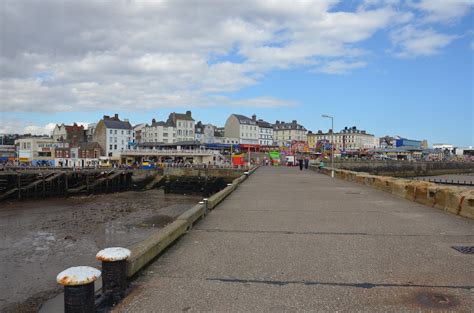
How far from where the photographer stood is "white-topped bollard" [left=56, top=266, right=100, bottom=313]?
12.1 feet

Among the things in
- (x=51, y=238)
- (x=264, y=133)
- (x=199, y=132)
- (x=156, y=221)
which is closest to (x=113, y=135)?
(x=199, y=132)

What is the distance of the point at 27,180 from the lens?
39.5 metres

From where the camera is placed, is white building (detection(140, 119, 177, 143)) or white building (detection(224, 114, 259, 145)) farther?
white building (detection(224, 114, 259, 145))

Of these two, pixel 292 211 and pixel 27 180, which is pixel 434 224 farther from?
pixel 27 180

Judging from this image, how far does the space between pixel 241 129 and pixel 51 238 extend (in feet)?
357

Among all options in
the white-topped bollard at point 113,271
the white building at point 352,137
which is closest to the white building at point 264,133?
the white building at point 352,137

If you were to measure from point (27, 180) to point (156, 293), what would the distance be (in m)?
40.5

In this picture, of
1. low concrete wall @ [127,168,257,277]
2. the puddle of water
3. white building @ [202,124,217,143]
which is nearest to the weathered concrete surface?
low concrete wall @ [127,168,257,277]

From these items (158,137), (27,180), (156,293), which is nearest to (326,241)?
(156,293)

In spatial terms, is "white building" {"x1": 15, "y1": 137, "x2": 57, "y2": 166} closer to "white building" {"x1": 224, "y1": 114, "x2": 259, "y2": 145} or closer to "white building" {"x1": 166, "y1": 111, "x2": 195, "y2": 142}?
"white building" {"x1": 166, "y1": 111, "x2": 195, "y2": 142}

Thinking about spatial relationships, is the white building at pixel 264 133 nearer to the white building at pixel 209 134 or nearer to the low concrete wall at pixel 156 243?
the white building at pixel 209 134

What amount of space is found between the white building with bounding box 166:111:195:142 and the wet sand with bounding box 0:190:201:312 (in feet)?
279

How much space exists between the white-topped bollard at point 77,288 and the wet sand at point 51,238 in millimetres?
4627

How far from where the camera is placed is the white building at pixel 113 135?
4038 inches
